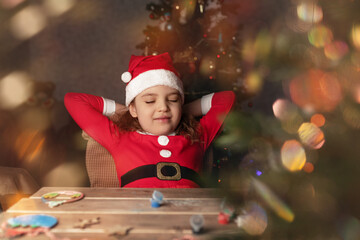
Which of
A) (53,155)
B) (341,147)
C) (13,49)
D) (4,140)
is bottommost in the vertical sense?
(53,155)

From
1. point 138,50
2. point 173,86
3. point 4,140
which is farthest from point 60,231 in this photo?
point 138,50

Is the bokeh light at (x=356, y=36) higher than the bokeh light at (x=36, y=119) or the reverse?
higher

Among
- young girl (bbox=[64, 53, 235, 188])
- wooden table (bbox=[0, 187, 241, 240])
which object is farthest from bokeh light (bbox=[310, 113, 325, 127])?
young girl (bbox=[64, 53, 235, 188])

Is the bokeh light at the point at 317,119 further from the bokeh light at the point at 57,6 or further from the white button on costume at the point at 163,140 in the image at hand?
the bokeh light at the point at 57,6

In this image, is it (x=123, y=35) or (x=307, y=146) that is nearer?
(x=307, y=146)

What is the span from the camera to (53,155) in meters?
3.32

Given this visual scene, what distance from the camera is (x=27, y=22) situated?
3633 millimetres

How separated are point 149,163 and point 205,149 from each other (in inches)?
13.0

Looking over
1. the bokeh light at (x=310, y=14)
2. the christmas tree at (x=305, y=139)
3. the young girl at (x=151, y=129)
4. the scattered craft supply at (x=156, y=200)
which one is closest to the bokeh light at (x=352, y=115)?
the christmas tree at (x=305, y=139)

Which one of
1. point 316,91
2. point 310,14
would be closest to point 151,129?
point 310,14

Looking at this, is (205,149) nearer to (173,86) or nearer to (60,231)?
(173,86)

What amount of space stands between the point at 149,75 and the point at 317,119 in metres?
1.12

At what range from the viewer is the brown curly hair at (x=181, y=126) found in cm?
157

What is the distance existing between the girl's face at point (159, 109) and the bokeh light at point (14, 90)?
2244 millimetres
